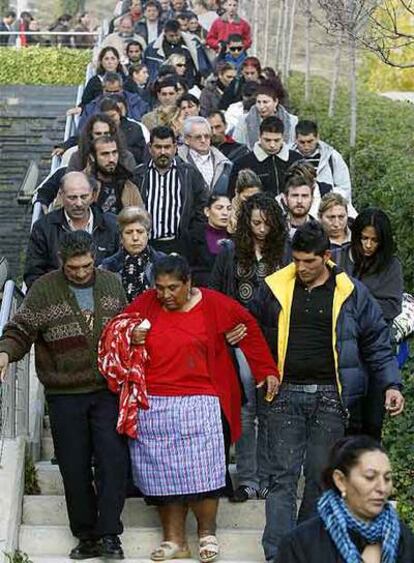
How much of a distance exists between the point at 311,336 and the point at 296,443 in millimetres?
587

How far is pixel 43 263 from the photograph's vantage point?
33.8 ft

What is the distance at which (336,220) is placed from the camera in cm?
1001

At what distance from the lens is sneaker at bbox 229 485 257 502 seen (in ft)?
31.0

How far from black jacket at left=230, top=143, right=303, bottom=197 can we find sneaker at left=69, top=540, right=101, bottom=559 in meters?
4.01

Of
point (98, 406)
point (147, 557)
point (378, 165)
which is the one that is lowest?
point (147, 557)


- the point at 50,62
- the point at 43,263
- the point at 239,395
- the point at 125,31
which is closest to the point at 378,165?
the point at 43,263

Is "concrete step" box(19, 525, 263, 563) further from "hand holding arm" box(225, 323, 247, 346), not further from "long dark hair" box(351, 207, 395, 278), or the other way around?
"long dark hair" box(351, 207, 395, 278)

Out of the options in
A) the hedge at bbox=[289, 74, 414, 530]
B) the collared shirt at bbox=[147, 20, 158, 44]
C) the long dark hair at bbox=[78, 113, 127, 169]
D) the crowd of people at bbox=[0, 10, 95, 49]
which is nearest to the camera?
the hedge at bbox=[289, 74, 414, 530]

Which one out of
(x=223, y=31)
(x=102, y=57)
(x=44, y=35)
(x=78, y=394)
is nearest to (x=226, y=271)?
(x=78, y=394)

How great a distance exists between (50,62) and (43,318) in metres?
18.8

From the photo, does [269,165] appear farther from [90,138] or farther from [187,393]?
[187,393]

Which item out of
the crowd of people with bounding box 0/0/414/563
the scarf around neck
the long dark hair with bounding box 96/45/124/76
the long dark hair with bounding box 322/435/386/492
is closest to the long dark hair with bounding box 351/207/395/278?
the crowd of people with bounding box 0/0/414/563

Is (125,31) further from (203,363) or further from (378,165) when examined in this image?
(203,363)

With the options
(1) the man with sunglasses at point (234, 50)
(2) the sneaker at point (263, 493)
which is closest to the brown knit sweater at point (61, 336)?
(2) the sneaker at point (263, 493)
